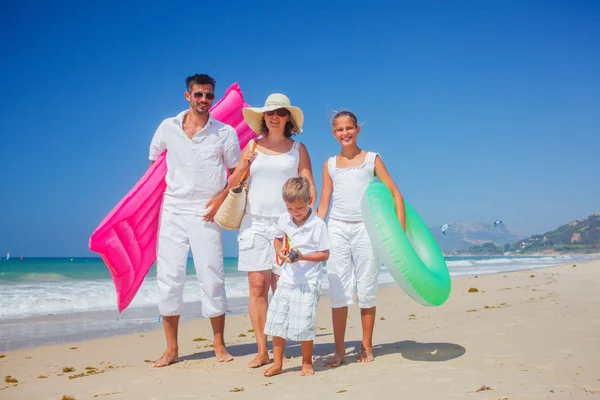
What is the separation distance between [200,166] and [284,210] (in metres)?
0.84

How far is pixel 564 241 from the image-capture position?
7944cm

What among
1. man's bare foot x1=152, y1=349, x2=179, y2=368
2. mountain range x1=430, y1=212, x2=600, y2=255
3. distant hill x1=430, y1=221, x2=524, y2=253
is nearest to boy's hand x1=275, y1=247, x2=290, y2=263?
man's bare foot x1=152, y1=349, x2=179, y2=368

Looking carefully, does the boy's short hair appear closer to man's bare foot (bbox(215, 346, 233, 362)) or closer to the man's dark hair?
the man's dark hair

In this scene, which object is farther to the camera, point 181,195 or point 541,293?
point 541,293

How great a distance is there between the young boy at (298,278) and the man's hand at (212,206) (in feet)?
2.60

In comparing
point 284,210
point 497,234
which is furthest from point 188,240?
point 497,234

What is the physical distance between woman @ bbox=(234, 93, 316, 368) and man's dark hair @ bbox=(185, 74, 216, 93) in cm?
49

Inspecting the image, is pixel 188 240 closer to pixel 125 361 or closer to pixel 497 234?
pixel 125 361

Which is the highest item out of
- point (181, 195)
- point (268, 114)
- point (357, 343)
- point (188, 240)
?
point (268, 114)

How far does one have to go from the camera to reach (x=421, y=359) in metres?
4.04

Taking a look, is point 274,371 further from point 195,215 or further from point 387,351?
point 195,215

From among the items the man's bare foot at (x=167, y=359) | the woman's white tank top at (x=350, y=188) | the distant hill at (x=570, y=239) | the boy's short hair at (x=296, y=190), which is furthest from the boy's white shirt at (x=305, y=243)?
the distant hill at (x=570, y=239)

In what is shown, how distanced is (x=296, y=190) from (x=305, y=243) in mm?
375

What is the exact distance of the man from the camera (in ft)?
14.6
